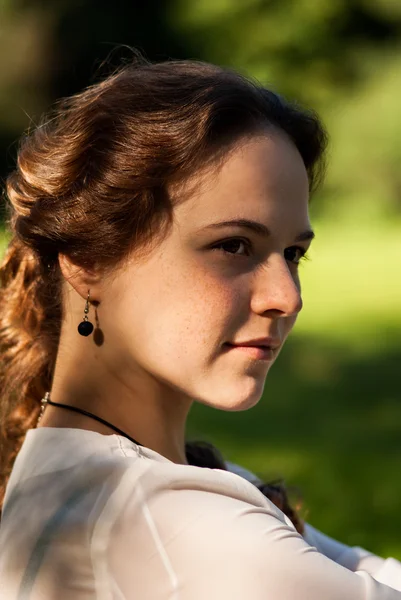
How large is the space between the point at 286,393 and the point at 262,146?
256 inches

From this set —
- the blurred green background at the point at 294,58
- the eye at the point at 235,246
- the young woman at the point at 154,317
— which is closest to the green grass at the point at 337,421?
the young woman at the point at 154,317

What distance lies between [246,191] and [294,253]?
0.67ft

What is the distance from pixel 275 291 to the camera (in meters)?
1.85

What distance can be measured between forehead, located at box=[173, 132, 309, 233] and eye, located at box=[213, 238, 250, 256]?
0.14 feet

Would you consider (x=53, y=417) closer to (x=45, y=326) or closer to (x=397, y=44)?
(x=45, y=326)

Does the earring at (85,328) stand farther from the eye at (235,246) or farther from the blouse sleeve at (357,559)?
the blouse sleeve at (357,559)

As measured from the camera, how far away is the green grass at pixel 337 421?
5156 millimetres

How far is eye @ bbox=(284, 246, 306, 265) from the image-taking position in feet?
6.44

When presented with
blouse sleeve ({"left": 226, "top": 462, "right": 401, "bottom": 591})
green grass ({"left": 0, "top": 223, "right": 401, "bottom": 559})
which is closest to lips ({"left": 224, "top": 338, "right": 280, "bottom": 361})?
blouse sleeve ({"left": 226, "top": 462, "right": 401, "bottom": 591})

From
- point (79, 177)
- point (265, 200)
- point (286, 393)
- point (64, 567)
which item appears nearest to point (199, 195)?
point (265, 200)

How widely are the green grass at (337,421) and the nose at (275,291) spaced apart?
24.0 inches

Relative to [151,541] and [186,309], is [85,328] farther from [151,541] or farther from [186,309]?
[151,541]

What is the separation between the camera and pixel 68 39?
2322cm

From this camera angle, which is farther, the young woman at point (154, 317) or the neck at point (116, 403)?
the neck at point (116, 403)
